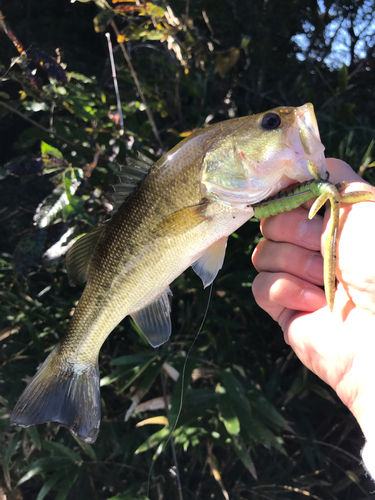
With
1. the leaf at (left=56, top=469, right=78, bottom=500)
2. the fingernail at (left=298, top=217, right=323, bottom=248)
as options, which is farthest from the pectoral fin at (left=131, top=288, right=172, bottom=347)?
the leaf at (left=56, top=469, right=78, bottom=500)

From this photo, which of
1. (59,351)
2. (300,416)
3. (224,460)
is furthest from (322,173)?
(224,460)

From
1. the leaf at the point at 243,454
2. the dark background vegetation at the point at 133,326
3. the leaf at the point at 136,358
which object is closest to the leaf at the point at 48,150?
the dark background vegetation at the point at 133,326

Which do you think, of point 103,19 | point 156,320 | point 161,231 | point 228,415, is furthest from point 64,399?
point 103,19

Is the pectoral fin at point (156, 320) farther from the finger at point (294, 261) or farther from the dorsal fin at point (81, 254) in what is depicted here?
the finger at point (294, 261)

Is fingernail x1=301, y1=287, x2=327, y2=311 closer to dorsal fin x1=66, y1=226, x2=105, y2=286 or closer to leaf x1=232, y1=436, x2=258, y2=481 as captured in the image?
dorsal fin x1=66, y1=226, x2=105, y2=286

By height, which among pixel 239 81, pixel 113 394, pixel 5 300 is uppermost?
pixel 239 81

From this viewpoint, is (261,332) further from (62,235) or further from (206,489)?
(62,235)
